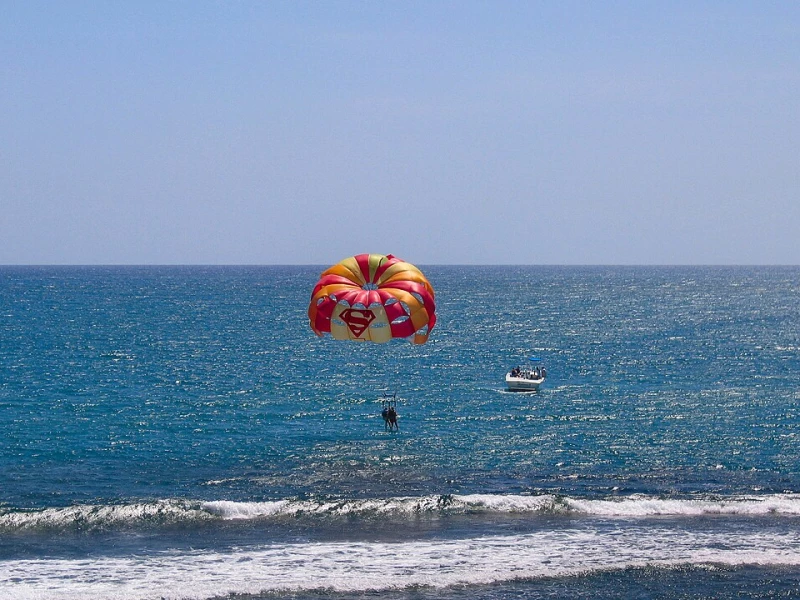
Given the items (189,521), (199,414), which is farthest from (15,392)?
(189,521)

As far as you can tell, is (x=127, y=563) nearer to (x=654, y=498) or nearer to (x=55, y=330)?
(x=654, y=498)

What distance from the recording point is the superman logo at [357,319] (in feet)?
112

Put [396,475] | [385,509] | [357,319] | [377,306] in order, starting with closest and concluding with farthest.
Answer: [385,509], [377,306], [357,319], [396,475]

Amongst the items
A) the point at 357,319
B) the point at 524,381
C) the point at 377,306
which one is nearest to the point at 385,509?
the point at 357,319

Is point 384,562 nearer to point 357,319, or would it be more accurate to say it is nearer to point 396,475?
point 357,319

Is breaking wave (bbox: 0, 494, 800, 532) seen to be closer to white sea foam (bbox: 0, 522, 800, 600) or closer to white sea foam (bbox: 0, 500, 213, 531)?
white sea foam (bbox: 0, 500, 213, 531)

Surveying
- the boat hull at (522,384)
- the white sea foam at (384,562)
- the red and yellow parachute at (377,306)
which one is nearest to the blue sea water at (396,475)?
the white sea foam at (384,562)

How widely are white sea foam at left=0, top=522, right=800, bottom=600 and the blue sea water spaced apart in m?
0.09

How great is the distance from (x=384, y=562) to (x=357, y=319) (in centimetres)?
940

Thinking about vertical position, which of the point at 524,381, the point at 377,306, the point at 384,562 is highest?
the point at 377,306

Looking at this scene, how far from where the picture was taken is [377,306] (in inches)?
1340

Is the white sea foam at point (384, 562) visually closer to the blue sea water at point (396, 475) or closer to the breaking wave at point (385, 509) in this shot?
the blue sea water at point (396, 475)

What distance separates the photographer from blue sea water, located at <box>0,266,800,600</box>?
2741cm

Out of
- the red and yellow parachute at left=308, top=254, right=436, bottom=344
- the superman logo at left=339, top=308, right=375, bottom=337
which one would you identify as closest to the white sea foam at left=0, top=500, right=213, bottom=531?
the red and yellow parachute at left=308, top=254, right=436, bottom=344
